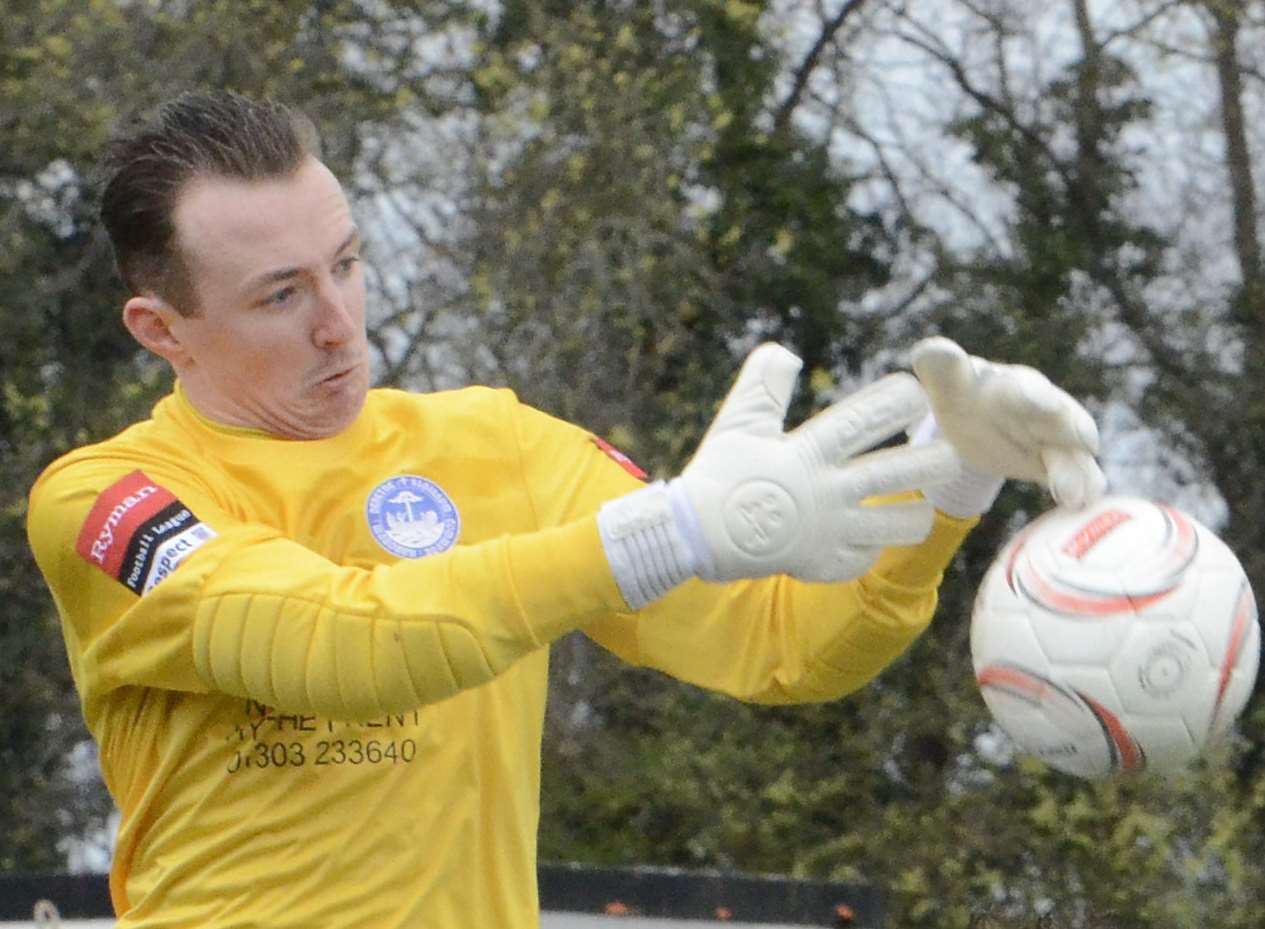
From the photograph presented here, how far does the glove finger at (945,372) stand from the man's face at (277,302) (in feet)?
2.41

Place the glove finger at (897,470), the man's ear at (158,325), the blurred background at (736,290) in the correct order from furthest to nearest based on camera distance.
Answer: the blurred background at (736,290), the man's ear at (158,325), the glove finger at (897,470)

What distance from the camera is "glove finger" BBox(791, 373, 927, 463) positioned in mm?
2508

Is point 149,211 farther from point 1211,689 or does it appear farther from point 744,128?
point 744,128

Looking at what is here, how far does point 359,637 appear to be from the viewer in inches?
95.4

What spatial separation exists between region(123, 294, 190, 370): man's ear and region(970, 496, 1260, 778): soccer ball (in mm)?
1140

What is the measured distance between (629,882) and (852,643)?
2619mm

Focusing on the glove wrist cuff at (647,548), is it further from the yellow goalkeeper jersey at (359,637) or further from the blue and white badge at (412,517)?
the blue and white badge at (412,517)

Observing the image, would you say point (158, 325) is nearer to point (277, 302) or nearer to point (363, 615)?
point (277, 302)

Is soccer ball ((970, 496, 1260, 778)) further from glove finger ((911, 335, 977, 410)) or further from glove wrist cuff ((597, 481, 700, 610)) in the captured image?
glove wrist cuff ((597, 481, 700, 610))

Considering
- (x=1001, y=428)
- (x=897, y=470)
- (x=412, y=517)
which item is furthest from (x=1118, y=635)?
(x=412, y=517)

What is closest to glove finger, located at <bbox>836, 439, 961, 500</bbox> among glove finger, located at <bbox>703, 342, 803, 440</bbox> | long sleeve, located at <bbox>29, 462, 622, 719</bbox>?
glove finger, located at <bbox>703, 342, 803, 440</bbox>

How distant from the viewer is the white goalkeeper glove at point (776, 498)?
7.93ft

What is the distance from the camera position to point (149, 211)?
2.83 m

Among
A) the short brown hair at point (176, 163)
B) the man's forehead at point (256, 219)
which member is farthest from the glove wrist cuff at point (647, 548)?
the short brown hair at point (176, 163)
